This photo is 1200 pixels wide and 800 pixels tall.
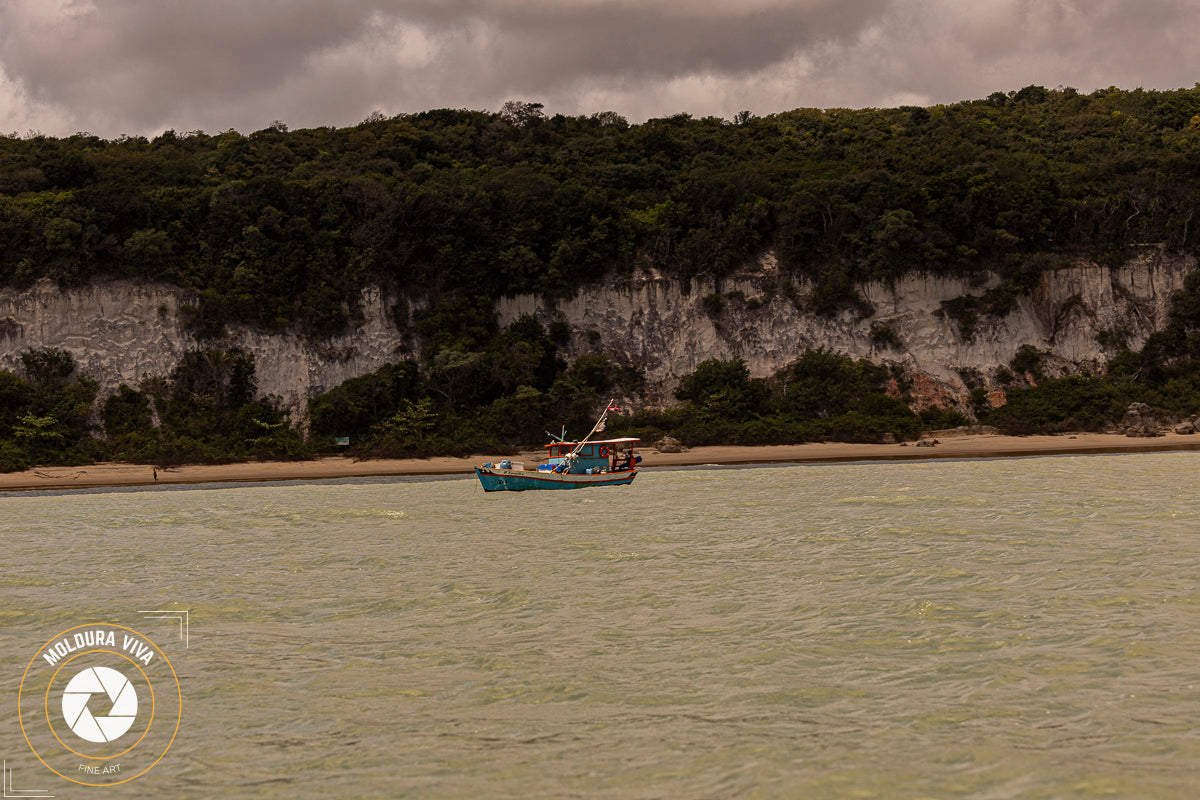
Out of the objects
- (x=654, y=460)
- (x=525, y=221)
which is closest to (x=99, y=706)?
(x=654, y=460)

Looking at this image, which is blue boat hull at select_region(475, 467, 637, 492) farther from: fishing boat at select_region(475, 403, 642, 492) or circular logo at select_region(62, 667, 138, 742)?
circular logo at select_region(62, 667, 138, 742)

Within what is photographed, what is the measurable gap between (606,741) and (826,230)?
1928 inches

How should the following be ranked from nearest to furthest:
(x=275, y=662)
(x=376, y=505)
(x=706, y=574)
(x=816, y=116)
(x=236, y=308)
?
(x=275, y=662) < (x=706, y=574) < (x=376, y=505) < (x=236, y=308) < (x=816, y=116)

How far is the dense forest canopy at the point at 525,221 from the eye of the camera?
49875 mm

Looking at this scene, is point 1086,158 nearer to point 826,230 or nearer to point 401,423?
point 826,230

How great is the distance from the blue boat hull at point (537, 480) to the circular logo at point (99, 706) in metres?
20.8

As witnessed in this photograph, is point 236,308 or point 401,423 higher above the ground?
point 236,308

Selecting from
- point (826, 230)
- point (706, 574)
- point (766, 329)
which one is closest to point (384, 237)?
point (766, 329)

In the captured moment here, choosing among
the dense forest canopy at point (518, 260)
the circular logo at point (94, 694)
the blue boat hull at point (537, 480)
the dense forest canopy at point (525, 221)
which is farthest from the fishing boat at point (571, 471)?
the circular logo at point (94, 694)

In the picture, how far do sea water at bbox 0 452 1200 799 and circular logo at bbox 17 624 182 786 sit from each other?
19 cm

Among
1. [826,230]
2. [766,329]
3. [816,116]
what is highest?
[816,116]

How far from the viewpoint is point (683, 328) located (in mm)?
52875

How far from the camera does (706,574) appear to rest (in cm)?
1589

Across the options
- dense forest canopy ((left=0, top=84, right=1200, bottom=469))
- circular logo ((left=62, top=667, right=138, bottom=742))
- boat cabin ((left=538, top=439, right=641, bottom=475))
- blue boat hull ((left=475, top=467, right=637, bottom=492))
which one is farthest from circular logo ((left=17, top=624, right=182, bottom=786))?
dense forest canopy ((left=0, top=84, right=1200, bottom=469))
